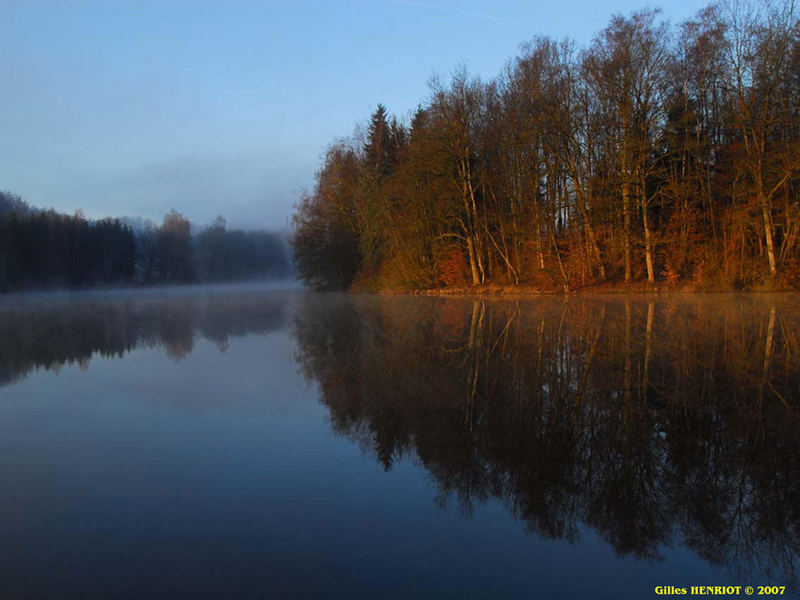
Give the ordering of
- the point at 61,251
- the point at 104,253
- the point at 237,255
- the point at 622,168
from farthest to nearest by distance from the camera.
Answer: the point at 237,255, the point at 104,253, the point at 61,251, the point at 622,168

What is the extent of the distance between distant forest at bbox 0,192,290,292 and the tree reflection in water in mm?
74075

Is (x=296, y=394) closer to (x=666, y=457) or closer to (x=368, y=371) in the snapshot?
(x=368, y=371)

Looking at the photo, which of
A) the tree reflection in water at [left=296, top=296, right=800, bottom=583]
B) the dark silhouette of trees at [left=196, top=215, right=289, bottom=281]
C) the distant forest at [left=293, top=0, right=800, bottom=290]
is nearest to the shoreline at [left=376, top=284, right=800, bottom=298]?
the distant forest at [left=293, top=0, right=800, bottom=290]

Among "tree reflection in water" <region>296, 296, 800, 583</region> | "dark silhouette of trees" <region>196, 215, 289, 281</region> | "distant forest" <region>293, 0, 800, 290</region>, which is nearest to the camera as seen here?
"tree reflection in water" <region>296, 296, 800, 583</region>

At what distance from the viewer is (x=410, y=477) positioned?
440 centimetres

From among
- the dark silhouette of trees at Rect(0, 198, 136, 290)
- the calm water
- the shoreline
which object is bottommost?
the calm water

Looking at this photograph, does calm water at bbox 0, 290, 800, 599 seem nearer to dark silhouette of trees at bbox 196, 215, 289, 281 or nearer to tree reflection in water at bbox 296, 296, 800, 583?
tree reflection in water at bbox 296, 296, 800, 583

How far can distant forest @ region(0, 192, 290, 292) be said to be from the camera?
7362cm

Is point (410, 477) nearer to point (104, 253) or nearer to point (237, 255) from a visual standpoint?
point (104, 253)

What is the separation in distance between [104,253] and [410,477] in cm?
9465

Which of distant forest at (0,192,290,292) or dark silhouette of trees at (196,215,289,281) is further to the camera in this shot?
dark silhouette of trees at (196,215,289,281)

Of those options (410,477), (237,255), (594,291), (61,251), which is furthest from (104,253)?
(410,477)

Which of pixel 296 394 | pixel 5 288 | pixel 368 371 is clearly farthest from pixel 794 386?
pixel 5 288

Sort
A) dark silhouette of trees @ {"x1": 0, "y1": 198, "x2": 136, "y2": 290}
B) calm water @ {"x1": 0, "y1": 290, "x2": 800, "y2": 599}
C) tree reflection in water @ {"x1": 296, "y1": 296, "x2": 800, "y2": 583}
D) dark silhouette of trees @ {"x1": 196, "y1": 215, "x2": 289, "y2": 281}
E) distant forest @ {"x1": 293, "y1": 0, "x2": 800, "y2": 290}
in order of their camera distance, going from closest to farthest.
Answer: calm water @ {"x1": 0, "y1": 290, "x2": 800, "y2": 599} → tree reflection in water @ {"x1": 296, "y1": 296, "x2": 800, "y2": 583} → distant forest @ {"x1": 293, "y1": 0, "x2": 800, "y2": 290} → dark silhouette of trees @ {"x1": 0, "y1": 198, "x2": 136, "y2": 290} → dark silhouette of trees @ {"x1": 196, "y1": 215, "x2": 289, "y2": 281}
